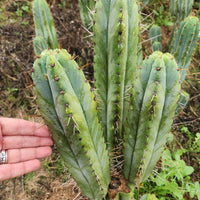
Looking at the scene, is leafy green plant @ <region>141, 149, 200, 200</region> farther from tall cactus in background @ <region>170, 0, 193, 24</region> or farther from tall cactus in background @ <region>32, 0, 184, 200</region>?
tall cactus in background @ <region>170, 0, 193, 24</region>

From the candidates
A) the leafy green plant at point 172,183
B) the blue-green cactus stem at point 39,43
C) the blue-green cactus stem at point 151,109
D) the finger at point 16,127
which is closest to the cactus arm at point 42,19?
the blue-green cactus stem at point 39,43

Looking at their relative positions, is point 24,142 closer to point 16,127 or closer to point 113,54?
point 16,127

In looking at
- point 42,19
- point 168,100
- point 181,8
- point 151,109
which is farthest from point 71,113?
point 181,8

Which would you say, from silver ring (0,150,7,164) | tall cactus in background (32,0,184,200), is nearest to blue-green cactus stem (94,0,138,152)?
tall cactus in background (32,0,184,200)

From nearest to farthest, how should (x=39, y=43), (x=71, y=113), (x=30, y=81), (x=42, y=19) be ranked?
(x=71, y=113) → (x=39, y=43) → (x=42, y=19) → (x=30, y=81)

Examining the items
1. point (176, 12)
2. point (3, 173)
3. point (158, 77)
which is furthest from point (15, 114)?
point (176, 12)

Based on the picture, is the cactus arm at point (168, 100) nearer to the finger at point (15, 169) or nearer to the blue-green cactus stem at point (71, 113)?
the blue-green cactus stem at point (71, 113)
